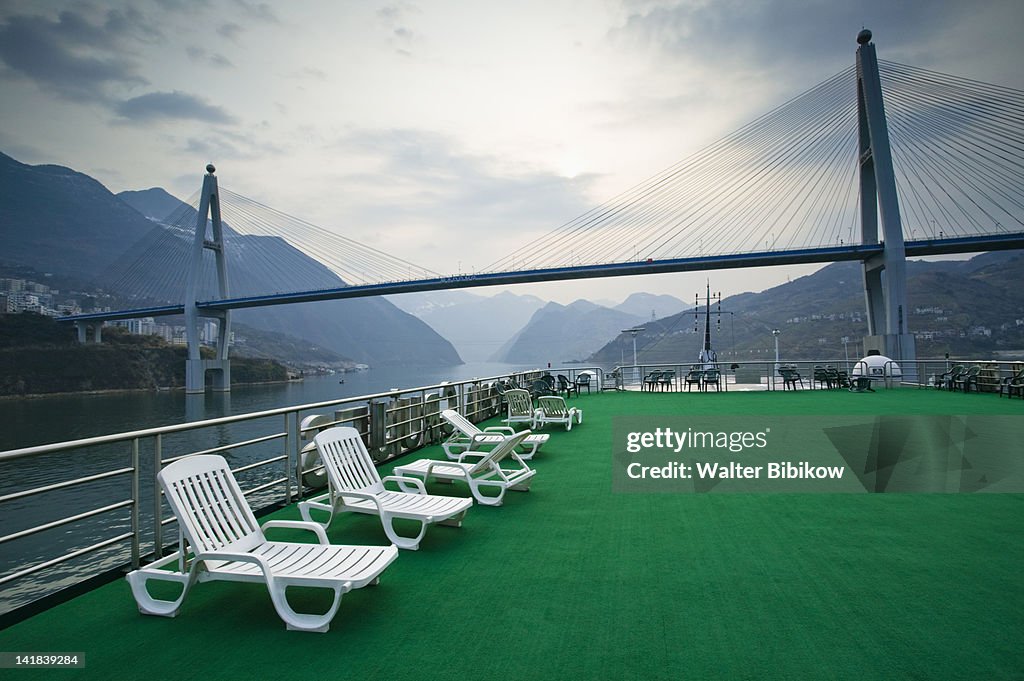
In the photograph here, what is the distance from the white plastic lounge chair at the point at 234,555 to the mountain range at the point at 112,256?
250ft

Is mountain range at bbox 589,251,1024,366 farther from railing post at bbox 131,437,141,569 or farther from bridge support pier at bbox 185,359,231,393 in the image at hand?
railing post at bbox 131,437,141,569

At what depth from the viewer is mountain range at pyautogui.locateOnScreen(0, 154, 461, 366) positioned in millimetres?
98312

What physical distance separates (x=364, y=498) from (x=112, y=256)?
5041 inches

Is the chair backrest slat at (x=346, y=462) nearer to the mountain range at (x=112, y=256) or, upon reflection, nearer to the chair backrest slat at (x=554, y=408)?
the chair backrest slat at (x=554, y=408)

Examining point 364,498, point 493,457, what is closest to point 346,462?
point 364,498

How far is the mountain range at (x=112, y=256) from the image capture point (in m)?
98.3

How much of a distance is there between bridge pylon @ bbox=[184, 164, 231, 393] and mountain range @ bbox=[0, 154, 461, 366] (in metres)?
23.6

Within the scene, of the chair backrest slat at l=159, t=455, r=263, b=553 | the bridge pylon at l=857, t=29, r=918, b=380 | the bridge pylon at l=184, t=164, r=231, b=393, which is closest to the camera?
the chair backrest slat at l=159, t=455, r=263, b=553

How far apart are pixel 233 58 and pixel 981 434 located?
45.7m

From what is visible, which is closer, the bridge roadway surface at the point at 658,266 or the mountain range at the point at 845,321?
the bridge roadway surface at the point at 658,266

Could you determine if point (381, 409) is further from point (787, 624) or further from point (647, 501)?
point (787, 624)

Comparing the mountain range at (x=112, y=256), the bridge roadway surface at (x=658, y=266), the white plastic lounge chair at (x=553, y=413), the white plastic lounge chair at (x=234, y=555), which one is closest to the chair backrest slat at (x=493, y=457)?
the white plastic lounge chair at (x=234, y=555)

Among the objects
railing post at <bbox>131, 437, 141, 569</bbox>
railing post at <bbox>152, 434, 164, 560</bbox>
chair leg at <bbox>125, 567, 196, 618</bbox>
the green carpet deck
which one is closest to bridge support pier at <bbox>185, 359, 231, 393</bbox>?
railing post at <bbox>152, 434, 164, 560</bbox>

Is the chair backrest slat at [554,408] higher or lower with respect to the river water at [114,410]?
higher
